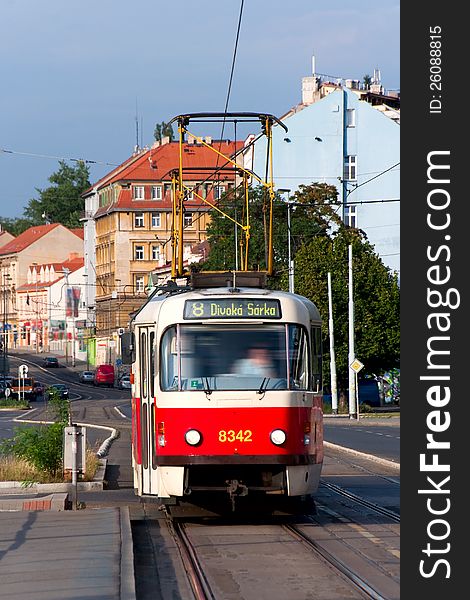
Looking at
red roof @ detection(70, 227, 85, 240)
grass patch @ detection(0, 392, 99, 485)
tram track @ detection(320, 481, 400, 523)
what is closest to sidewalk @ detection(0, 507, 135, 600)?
tram track @ detection(320, 481, 400, 523)

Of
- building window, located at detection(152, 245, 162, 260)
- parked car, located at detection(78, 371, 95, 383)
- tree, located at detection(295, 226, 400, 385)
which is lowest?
parked car, located at detection(78, 371, 95, 383)

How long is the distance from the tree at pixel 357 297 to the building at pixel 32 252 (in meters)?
94.0

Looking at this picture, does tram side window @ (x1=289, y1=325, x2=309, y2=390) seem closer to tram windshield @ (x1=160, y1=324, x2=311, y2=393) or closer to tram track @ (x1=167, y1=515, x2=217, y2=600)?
tram windshield @ (x1=160, y1=324, x2=311, y2=393)

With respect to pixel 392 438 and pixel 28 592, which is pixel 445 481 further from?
pixel 392 438

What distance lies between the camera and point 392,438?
41906mm

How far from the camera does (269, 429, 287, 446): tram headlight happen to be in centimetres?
1680

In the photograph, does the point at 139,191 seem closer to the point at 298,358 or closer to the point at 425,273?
the point at 298,358

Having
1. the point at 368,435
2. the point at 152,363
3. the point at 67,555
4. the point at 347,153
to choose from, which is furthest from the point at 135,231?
the point at 67,555

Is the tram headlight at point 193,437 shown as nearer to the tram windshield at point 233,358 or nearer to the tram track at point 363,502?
the tram windshield at point 233,358

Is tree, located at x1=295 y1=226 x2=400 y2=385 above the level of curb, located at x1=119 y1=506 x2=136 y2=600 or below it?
above

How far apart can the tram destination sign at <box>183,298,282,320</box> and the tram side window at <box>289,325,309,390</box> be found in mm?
300

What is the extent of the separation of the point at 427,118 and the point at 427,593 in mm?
3242

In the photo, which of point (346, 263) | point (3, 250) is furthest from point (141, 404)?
point (3, 250)

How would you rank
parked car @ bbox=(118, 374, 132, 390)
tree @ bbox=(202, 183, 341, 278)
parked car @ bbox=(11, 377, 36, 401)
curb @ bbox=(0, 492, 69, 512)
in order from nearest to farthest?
curb @ bbox=(0, 492, 69, 512) → tree @ bbox=(202, 183, 341, 278) → parked car @ bbox=(11, 377, 36, 401) → parked car @ bbox=(118, 374, 132, 390)
